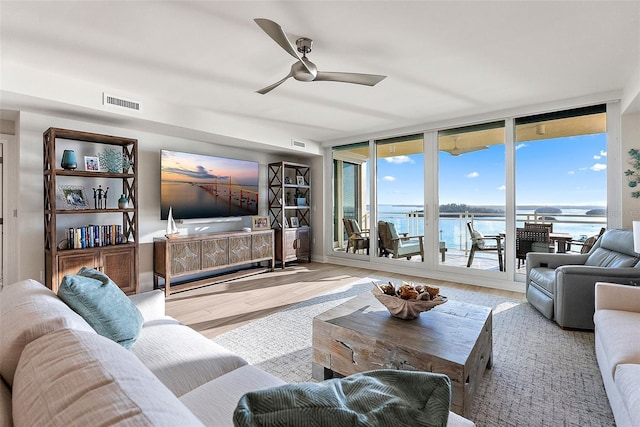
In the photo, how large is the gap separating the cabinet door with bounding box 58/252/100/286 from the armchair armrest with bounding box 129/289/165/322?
6.42 feet

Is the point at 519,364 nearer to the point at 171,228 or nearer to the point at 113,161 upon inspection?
the point at 171,228

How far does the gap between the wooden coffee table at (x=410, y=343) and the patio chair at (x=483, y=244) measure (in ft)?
8.92

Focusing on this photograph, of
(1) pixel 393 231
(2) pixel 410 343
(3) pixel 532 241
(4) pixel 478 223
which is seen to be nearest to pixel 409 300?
(2) pixel 410 343

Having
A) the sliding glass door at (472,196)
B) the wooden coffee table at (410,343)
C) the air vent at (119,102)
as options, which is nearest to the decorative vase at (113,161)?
the air vent at (119,102)

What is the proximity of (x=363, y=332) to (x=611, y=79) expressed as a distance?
3.75 meters

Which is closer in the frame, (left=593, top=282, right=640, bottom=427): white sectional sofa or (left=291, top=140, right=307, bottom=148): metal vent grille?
(left=593, top=282, right=640, bottom=427): white sectional sofa

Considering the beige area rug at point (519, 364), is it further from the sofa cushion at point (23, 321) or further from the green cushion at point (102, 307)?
the sofa cushion at point (23, 321)

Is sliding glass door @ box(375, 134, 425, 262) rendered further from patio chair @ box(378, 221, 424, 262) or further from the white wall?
the white wall

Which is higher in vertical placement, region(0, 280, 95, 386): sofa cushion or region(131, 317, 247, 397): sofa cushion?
A: region(0, 280, 95, 386): sofa cushion

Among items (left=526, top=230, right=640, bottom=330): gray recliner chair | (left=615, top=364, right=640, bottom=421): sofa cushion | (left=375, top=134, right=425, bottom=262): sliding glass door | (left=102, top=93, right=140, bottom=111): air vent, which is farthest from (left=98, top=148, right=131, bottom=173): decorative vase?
(left=526, top=230, right=640, bottom=330): gray recliner chair

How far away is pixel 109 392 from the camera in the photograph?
0.60 m

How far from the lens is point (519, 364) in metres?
2.35

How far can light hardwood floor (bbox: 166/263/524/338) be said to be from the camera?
329 cm

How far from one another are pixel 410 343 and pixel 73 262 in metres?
3.66
